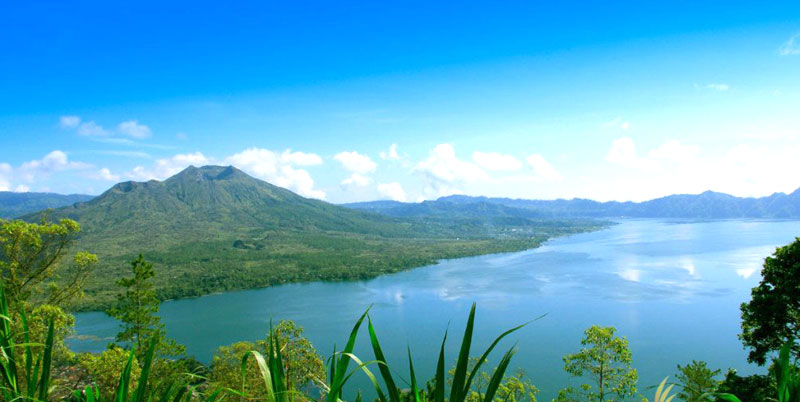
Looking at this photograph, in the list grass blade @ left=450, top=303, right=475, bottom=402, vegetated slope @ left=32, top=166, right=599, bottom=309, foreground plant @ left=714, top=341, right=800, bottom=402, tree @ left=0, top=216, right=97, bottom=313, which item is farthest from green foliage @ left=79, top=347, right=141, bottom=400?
vegetated slope @ left=32, top=166, right=599, bottom=309

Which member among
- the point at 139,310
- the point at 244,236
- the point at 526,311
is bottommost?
the point at 526,311

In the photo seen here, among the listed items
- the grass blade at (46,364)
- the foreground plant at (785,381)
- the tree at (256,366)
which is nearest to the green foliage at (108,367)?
the tree at (256,366)

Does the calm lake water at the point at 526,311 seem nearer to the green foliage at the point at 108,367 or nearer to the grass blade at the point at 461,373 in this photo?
the green foliage at the point at 108,367

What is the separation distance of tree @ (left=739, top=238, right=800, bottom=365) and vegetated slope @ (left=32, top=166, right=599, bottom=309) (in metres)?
48.8

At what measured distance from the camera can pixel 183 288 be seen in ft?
159

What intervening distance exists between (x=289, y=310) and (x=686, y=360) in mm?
29905

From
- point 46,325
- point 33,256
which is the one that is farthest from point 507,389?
point 33,256

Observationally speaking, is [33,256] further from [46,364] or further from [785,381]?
[785,381]

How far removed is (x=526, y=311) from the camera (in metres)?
35.2

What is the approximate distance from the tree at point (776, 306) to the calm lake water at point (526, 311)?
9164mm

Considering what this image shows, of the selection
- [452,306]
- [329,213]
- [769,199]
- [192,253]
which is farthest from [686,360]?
[769,199]

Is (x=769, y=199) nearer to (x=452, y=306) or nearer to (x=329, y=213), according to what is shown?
(x=329, y=213)

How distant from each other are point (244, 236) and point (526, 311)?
82.4 metres

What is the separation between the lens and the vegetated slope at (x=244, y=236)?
59156mm
